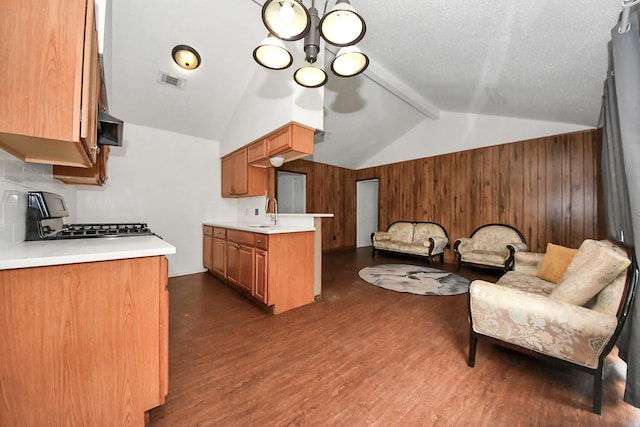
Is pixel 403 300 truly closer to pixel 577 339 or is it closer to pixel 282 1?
pixel 577 339

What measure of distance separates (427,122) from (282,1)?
505 cm

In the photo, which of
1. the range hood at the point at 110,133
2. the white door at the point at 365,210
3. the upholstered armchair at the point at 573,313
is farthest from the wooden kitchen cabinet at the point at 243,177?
the white door at the point at 365,210

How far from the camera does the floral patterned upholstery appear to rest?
15.3ft

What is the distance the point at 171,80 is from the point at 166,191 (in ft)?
5.22

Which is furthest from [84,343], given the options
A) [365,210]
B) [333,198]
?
[365,210]

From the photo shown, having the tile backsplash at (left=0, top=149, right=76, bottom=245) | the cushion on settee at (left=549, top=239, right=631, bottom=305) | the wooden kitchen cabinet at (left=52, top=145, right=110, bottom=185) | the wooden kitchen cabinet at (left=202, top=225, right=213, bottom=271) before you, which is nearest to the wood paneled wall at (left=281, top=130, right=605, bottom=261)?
the wooden kitchen cabinet at (left=202, top=225, right=213, bottom=271)

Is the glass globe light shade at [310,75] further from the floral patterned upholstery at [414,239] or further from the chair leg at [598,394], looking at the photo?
the floral patterned upholstery at [414,239]

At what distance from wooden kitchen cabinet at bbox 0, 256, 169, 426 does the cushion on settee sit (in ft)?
7.57

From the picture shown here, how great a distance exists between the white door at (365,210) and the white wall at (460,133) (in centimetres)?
111

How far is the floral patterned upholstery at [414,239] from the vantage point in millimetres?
4648

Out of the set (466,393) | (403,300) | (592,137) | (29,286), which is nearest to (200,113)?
(29,286)

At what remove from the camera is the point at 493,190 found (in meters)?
4.50

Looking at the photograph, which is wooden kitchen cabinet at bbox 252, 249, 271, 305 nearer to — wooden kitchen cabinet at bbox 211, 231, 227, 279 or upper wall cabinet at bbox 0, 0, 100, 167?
wooden kitchen cabinet at bbox 211, 231, 227, 279

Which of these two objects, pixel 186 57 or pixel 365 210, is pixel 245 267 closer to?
pixel 186 57
